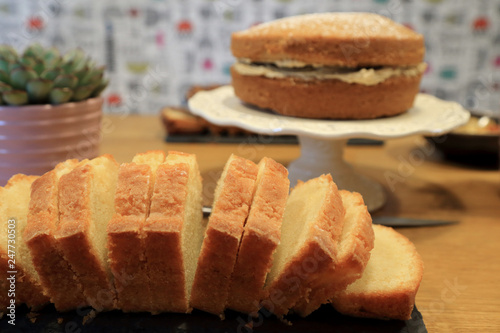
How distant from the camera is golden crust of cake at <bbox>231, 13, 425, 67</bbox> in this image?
65.4 inches

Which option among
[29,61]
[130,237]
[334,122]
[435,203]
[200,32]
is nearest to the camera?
[130,237]

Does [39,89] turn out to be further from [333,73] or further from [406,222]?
[406,222]

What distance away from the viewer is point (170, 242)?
988 mm

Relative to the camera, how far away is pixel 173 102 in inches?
172

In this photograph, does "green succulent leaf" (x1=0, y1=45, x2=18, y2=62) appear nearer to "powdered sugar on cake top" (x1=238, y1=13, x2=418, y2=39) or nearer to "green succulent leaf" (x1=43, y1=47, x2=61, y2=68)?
"green succulent leaf" (x1=43, y1=47, x2=61, y2=68)

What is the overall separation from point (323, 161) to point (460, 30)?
2939 millimetres

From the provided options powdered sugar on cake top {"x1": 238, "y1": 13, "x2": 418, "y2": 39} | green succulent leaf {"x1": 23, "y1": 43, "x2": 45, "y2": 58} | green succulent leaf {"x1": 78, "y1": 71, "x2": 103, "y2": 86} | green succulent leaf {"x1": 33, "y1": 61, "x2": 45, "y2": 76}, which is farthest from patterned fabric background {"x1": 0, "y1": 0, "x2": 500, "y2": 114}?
green succulent leaf {"x1": 33, "y1": 61, "x2": 45, "y2": 76}

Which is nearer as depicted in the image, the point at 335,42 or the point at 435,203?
the point at 335,42

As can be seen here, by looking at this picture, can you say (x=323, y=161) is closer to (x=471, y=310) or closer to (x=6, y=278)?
(x=471, y=310)

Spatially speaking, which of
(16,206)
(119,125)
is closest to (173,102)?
(119,125)

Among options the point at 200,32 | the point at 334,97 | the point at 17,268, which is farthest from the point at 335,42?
the point at 200,32

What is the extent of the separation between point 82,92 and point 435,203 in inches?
59.7

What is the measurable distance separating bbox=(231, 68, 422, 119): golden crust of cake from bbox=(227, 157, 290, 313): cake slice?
0.71 metres

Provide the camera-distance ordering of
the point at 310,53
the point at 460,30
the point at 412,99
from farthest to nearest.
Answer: the point at 460,30, the point at 412,99, the point at 310,53
